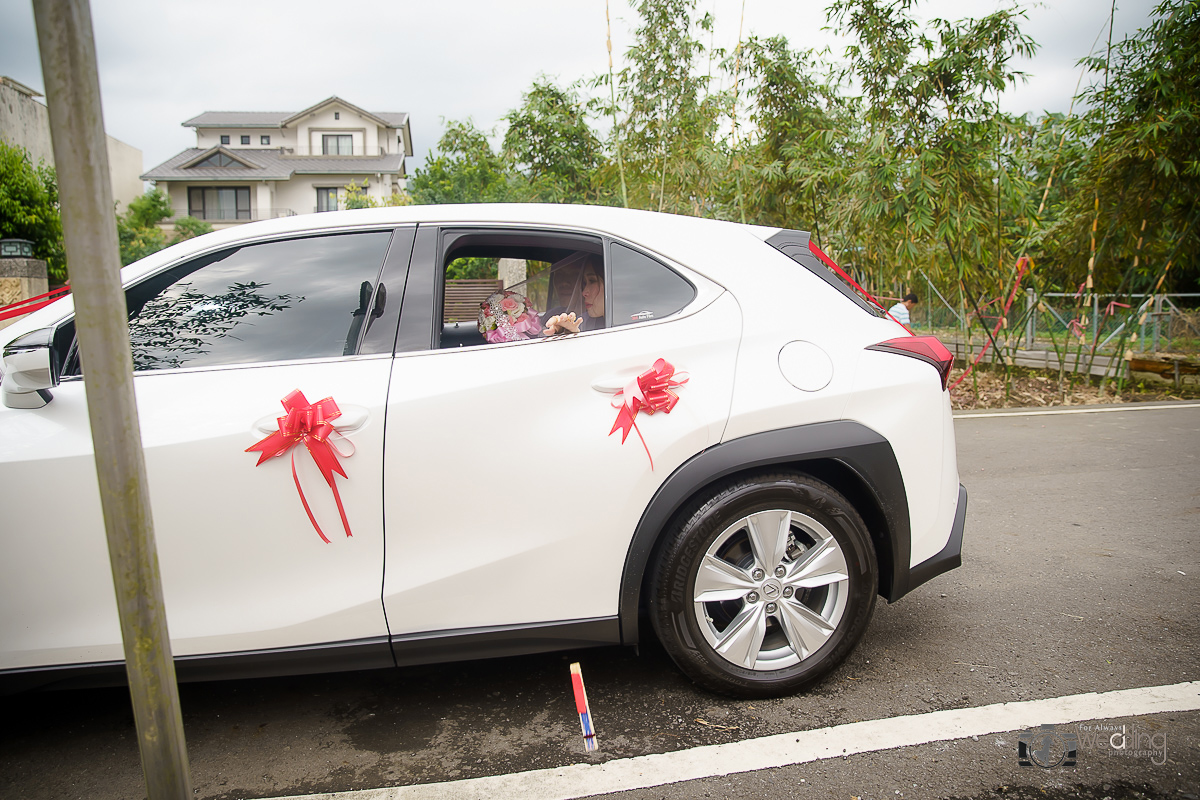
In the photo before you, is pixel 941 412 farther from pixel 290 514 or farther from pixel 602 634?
pixel 290 514

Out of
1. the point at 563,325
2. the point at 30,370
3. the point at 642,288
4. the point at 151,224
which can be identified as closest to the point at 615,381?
the point at 563,325

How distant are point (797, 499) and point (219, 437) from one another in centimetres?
177

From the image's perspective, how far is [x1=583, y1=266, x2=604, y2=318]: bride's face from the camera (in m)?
2.48

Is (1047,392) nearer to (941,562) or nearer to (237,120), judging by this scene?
(941,562)

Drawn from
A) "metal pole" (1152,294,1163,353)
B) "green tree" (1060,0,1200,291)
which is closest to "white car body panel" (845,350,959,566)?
"green tree" (1060,0,1200,291)

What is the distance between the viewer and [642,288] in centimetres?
244

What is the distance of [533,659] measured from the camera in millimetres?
2842

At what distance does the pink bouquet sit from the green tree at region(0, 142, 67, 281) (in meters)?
14.3

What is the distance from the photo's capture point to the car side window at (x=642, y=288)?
241 cm

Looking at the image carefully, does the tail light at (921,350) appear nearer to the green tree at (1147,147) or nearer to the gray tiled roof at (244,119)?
the green tree at (1147,147)

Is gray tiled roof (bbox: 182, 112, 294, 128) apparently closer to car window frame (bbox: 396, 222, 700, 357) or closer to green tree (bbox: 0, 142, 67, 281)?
green tree (bbox: 0, 142, 67, 281)

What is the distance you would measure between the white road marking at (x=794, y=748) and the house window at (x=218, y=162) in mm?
46299

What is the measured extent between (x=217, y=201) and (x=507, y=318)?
45147 millimetres

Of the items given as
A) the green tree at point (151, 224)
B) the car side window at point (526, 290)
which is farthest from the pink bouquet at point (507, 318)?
the green tree at point (151, 224)
